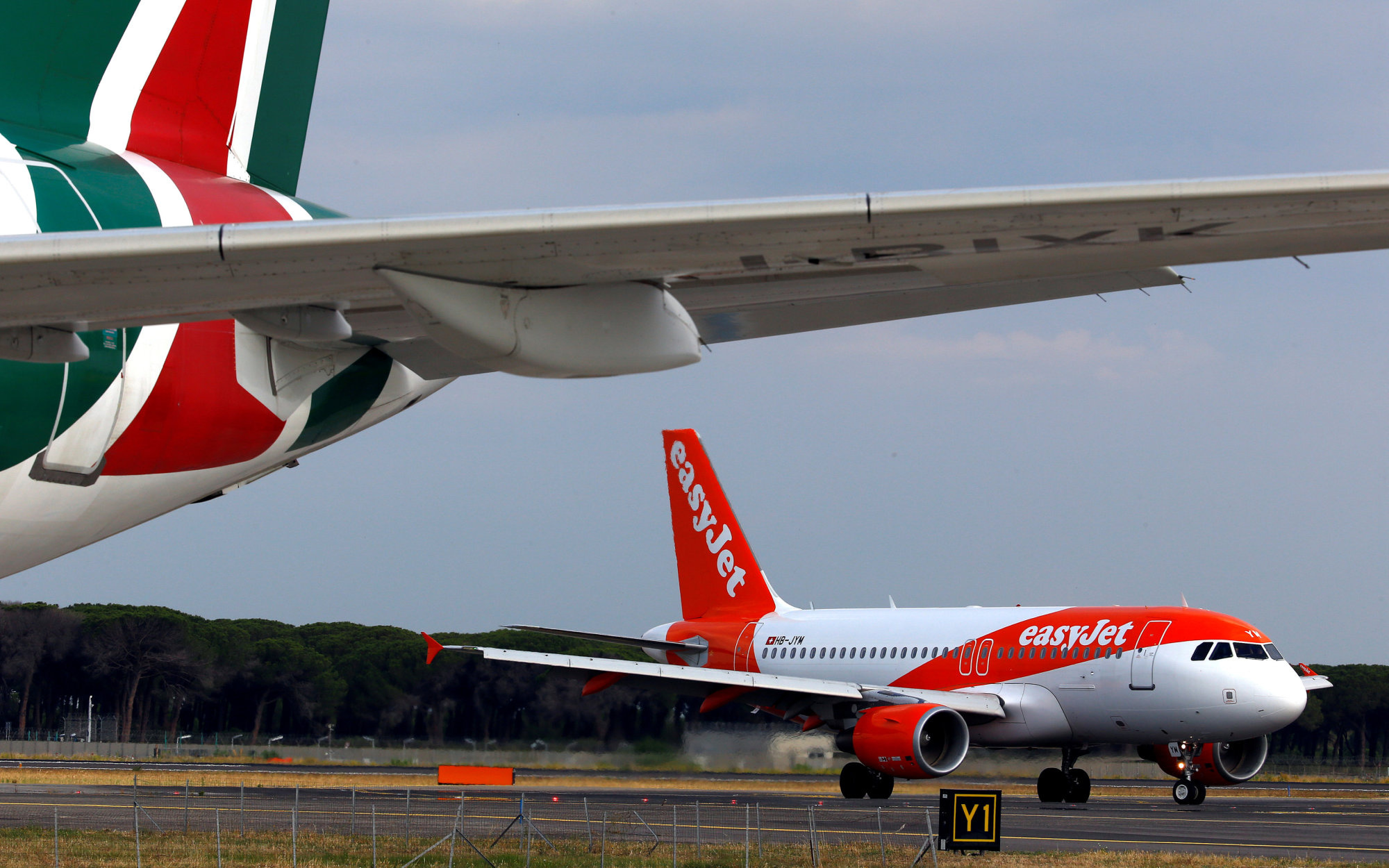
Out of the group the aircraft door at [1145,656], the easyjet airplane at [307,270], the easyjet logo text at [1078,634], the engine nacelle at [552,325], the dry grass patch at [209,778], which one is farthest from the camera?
the dry grass patch at [209,778]

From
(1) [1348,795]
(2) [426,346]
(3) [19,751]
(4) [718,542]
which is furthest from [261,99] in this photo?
(3) [19,751]

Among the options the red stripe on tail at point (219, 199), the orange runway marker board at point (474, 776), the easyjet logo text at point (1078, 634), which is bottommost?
the orange runway marker board at point (474, 776)

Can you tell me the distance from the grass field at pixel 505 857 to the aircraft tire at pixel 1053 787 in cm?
1097

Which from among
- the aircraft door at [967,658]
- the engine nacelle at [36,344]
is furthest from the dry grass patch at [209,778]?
the engine nacelle at [36,344]

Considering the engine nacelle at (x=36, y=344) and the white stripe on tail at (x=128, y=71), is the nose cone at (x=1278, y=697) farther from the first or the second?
the engine nacelle at (x=36, y=344)

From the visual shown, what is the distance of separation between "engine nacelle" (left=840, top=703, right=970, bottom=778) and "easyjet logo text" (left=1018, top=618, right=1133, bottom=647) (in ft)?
7.67

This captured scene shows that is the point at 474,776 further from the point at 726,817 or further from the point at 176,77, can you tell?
the point at 176,77

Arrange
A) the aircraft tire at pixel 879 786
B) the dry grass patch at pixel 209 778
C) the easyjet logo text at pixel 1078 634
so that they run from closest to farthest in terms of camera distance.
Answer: the easyjet logo text at pixel 1078 634 < the aircraft tire at pixel 879 786 < the dry grass patch at pixel 209 778

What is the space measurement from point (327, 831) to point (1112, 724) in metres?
14.7

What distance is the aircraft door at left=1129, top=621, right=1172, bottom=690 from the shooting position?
25812 millimetres

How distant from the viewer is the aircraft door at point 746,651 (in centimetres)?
3409

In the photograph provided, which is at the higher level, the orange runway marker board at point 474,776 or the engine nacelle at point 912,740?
the engine nacelle at point 912,740

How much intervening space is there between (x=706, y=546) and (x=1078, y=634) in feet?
37.6

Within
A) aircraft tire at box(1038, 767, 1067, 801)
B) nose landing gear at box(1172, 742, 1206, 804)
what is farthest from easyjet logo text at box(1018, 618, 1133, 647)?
nose landing gear at box(1172, 742, 1206, 804)
